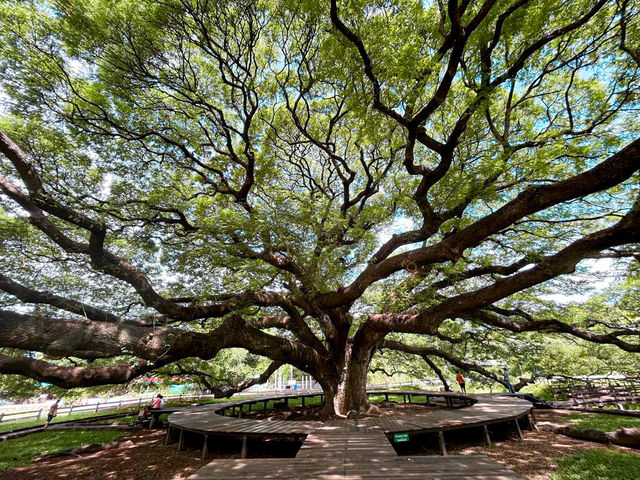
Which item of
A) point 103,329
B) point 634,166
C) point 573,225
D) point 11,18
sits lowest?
point 103,329

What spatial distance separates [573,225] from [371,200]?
18.4 feet

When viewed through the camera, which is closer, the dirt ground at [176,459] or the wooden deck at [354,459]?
the wooden deck at [354,459]

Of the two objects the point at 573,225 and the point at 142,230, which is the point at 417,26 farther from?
the point at 142,230

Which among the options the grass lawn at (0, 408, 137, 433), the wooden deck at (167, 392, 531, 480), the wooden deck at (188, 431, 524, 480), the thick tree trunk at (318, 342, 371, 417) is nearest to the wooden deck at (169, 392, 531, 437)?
the wooden deck at (167, 392, 531, 480)

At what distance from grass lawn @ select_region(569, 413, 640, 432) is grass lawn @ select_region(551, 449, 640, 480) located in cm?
197

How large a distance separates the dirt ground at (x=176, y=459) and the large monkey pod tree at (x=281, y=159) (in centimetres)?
190

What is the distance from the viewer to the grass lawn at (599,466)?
3.65 meters

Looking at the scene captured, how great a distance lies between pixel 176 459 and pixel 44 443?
500cm

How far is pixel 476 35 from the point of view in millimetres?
4617

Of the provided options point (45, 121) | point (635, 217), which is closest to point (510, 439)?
point (635, 217)

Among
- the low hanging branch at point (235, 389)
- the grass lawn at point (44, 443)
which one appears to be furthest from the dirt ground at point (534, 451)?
the grass lawn at point (44, 443)

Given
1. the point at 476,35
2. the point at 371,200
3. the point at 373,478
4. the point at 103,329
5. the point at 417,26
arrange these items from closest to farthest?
the point at 373,478 < the point at 103,329 < the point at 476,35 < the point at 417,26 < the point at 371,200

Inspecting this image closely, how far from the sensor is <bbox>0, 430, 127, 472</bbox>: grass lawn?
5980 millimetres

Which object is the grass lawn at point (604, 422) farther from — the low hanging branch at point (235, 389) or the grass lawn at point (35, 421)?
the grass lawn at point (35, 421)
